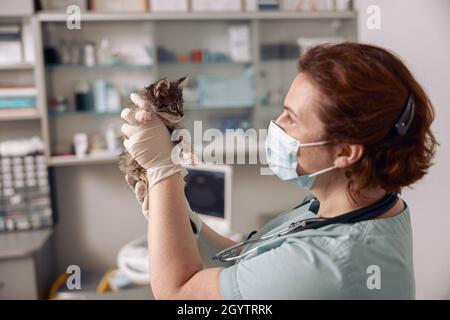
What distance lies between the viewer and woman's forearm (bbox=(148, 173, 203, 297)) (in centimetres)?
81

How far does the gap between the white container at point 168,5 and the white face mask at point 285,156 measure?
191cm

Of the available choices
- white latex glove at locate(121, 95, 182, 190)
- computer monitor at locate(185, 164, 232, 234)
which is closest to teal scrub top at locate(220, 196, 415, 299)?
white latex glove at locate(121, 95, 182, 190)

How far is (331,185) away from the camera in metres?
0.89

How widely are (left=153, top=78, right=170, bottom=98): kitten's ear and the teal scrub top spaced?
13.2 inches

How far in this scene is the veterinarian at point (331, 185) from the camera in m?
0.75

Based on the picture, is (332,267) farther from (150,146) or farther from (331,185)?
(150,146)

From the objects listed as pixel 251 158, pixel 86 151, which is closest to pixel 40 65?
pixel 86 151

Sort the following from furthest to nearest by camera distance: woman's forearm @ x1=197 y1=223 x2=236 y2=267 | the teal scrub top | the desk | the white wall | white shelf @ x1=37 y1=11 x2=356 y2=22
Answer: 1. white shelf @ x1=37 y1=11 x2=356 y2=22
2. the desk
3. the white wall
4. woman's forearm @ x1=197 y1=223 x2=236 y2=267
5. the teal scrub top

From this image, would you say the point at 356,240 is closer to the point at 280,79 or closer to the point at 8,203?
the point at 280,79

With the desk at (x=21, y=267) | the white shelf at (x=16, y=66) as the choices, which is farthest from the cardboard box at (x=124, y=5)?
the desk at (x=21, y=267)

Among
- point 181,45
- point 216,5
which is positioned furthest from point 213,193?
point 216,5

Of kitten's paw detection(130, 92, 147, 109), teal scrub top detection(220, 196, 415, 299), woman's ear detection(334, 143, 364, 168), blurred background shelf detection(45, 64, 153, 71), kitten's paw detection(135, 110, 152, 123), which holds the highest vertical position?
blurred background shelf detection(45, 64, 153, 71)

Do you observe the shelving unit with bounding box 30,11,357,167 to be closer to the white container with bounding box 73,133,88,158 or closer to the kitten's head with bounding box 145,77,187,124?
the white container with bounding box 73,133,88,158

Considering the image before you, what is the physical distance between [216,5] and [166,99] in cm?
196
